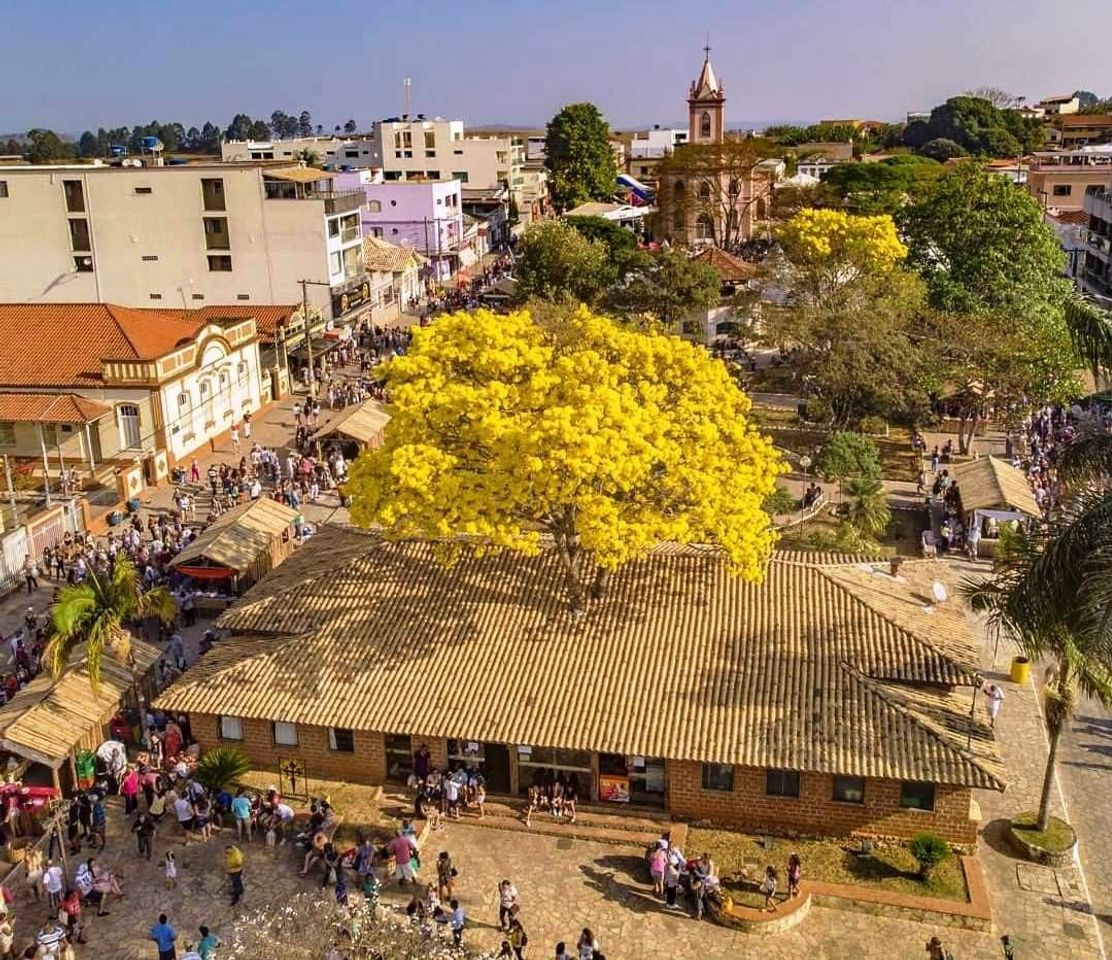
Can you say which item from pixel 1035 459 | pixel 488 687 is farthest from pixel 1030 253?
pixel 488 687

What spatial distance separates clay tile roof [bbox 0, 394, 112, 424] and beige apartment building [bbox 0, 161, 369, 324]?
19625mm

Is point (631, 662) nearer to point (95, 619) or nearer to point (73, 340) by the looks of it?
point (95, 619)

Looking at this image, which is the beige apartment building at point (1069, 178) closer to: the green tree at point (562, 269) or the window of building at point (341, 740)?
the green tree at point (562, 269)

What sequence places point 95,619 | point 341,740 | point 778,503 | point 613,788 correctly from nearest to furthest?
point 613,788, point 341,740, point 95,619, point 778,503

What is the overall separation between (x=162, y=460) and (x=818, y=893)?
1184 inches

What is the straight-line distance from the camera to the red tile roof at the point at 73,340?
1608 inches

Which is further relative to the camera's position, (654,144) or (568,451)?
(654,144)

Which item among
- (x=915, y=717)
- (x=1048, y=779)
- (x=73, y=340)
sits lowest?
(x=1048, y=779)

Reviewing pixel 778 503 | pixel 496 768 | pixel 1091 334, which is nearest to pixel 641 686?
pixel 496 768

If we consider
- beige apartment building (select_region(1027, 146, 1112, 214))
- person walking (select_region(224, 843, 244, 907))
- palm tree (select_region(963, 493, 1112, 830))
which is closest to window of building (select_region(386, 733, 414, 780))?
person walking (select_region(224, 843, 244, 907))

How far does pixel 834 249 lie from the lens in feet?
179

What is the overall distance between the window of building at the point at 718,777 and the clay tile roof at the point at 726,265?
139 ft

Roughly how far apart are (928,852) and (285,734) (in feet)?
41.9

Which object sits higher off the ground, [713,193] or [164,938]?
[713,193]
